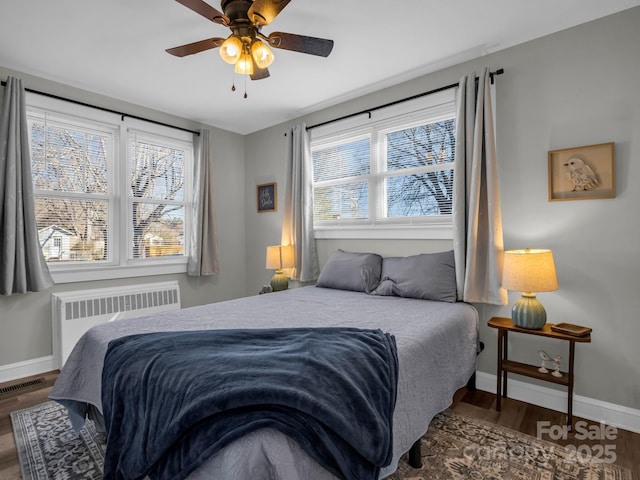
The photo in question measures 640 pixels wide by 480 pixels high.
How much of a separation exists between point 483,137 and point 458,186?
1.29ft

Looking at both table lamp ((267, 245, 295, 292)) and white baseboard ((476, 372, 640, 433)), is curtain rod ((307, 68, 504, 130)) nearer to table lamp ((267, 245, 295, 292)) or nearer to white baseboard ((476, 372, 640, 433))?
table lamp ((267, 245, 295, 292))

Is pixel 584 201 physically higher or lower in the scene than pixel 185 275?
higher

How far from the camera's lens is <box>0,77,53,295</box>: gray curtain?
2.71m

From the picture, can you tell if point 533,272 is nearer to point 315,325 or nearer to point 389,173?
point 315,325

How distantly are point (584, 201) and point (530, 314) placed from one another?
2.75 feet

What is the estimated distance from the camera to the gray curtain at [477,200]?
2479mm

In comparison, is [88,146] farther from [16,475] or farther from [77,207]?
[16,475]

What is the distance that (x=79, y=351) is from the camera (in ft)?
6.07

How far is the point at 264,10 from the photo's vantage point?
169 centimetres

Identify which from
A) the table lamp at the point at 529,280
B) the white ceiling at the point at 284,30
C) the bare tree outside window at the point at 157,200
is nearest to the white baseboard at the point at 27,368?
the bare tree outside window at the point at 157,200

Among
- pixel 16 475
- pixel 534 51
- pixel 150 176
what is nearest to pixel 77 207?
pixel 150 176

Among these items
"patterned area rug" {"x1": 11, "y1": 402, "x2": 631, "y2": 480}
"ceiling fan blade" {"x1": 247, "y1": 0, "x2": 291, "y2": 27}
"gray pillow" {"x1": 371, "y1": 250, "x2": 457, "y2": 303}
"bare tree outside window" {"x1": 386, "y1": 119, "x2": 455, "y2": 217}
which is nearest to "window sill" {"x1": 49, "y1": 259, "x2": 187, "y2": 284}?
"patterned area rug" {"x1": 11, "y1": 402, "x2": 631, "y2": 480}

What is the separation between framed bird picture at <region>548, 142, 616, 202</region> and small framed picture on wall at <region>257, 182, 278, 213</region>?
2.88 meters

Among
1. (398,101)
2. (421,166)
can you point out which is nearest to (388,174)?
(421,166)
